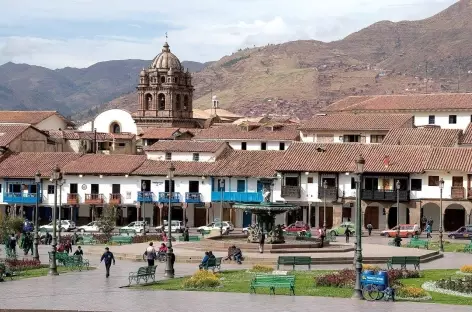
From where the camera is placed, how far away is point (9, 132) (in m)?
89.1

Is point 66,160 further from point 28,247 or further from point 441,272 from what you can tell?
point 441,272

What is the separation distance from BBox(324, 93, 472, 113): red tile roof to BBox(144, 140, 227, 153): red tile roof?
19.4 metres

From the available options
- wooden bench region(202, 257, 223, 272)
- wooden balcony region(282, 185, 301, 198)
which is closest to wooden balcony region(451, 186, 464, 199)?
wooden balcony region(282, 185, 301, 198)

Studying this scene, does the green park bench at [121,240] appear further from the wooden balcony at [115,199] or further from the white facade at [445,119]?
the white facade at [445,119]

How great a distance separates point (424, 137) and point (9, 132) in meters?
31.8

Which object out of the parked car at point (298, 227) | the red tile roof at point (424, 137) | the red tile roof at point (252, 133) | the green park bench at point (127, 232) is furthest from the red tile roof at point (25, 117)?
the parked car at point (298, 227)

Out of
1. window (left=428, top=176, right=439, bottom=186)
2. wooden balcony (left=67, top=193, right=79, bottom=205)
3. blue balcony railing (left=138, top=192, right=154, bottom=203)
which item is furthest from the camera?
wooden balcony (left=67, top=193, right=79, bottom=205)

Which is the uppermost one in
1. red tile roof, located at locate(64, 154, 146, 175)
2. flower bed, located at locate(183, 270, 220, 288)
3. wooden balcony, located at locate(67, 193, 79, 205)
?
red tile roof, located at locate(64, 154, 146, 175)

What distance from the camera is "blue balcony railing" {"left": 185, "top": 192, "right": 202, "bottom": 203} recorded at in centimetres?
7931

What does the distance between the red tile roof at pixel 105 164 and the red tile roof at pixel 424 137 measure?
17881mm

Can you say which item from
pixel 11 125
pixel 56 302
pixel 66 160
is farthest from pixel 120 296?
pixel 11 125

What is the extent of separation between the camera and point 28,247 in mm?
52125

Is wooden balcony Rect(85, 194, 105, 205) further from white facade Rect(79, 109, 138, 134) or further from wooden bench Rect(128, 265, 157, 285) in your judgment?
Answer: wooden bench Rect(128, 265, 157, 285)

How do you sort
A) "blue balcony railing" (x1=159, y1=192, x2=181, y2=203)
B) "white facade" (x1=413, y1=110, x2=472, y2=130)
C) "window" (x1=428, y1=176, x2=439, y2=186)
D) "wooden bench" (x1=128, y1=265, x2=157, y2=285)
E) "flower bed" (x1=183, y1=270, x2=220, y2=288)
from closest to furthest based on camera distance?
1. "flower bed" (x1=183, y1=270, x2=220, y2=288)
2. "wooden bench" (x1=128, y1=265, x2=157, y2=285)
3. "window" (x1=428, y1=176, x2=439, y2=186)
4. "blue balcony railing" (x1=159, y1=192, x2=181, y2=203)
5. "white facade" (x1=413, y1=110, x2=472, y2=130)
